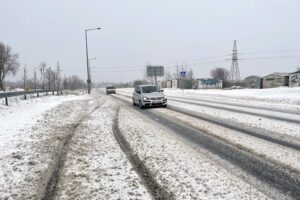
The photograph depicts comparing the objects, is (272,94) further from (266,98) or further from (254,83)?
(254,83)

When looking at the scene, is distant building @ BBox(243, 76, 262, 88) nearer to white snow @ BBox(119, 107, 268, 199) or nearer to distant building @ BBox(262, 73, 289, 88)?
distant building @ BBox(262, 73, 289, 88)

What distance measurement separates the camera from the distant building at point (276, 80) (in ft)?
197

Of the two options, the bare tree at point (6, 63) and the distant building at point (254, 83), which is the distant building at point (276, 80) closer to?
the distant building at point (254, 83)

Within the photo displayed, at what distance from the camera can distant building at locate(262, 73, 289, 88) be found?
59906 mm

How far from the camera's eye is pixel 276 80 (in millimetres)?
61906

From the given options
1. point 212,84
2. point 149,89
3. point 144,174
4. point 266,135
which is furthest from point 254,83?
point 144,174

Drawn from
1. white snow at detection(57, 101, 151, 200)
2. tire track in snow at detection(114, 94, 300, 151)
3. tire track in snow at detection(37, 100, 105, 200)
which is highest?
tire track in snow at detection(114, 94, 300, 151)

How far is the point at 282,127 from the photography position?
1048 cm

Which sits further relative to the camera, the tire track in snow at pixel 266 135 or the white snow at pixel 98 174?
the tire track in snow at pixel 266 135

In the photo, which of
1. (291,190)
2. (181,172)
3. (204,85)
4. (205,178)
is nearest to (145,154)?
(181,172)

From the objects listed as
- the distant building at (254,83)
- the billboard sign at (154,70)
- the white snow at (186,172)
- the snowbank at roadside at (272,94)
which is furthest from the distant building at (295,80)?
the white snow at (186,172)

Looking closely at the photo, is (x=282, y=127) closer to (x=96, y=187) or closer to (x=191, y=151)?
(x=191, y=151)

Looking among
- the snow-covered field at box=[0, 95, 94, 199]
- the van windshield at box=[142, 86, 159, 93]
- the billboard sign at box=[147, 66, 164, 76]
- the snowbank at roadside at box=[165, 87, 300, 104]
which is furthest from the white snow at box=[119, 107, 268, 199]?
the billboard sign at box=[147, 66, 164, 76]

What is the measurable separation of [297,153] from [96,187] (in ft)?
15.9
